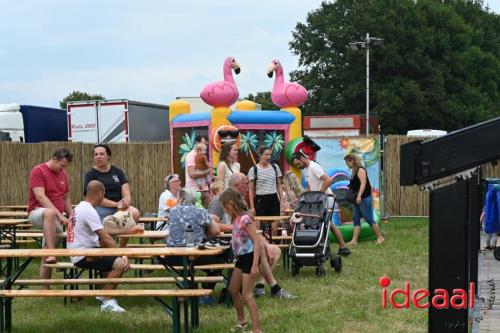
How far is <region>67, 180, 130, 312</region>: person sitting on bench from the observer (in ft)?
22.9

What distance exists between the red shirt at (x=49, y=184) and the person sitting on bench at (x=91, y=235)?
5.54 ft

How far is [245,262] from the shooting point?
636cm

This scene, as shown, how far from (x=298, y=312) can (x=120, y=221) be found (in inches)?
80.6

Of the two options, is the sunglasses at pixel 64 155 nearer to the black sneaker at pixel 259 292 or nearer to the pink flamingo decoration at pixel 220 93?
the black sneaker at pixel 259 292

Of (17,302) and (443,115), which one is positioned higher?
Result: (443,115)

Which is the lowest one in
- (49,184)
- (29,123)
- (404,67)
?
(49,184)

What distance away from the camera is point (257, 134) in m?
14.0

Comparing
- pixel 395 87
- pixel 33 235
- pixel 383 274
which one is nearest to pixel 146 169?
pixel 33 235

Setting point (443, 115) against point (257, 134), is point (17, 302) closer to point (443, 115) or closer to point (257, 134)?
point (257, 134)

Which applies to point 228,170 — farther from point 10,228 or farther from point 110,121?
point 110,121

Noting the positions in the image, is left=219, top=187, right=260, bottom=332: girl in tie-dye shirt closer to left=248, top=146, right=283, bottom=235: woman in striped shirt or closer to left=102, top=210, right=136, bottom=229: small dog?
left=102, top=210, right=136, bottom=229: small dog

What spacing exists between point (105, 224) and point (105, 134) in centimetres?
1429

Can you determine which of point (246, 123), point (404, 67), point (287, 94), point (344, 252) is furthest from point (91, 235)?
point (404, 67)

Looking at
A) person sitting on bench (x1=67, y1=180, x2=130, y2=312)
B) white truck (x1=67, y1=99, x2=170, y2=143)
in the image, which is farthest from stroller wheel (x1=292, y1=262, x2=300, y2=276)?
white truck (x1=67, y1=99, x2=170, y2=143)
